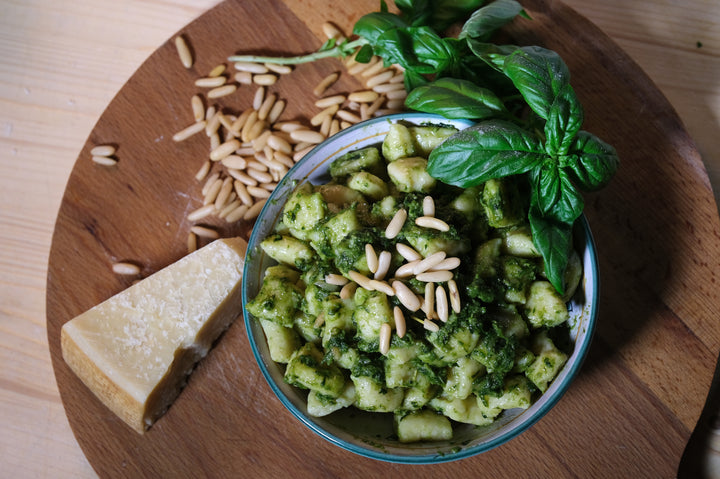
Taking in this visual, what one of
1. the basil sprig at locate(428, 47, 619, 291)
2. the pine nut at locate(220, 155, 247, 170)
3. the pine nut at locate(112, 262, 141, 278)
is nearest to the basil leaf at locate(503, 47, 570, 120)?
the basil sprig at locate(428, 47, 619, 291)

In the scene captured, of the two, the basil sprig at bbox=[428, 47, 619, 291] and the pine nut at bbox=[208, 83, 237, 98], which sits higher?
the basil sprig at bbox=[428, 47, 619, 291]

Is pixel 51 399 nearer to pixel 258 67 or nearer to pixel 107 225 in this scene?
pixel 107 225

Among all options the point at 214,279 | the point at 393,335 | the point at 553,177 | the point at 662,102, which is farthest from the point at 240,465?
the point at 662,102

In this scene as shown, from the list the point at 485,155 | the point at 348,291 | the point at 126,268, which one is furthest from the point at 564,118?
the point at 126,268

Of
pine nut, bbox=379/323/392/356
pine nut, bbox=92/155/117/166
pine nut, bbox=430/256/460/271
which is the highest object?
pine nut, bbox=430/256/460/271

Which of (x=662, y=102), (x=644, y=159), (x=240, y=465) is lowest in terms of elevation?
(x=240, y=465)

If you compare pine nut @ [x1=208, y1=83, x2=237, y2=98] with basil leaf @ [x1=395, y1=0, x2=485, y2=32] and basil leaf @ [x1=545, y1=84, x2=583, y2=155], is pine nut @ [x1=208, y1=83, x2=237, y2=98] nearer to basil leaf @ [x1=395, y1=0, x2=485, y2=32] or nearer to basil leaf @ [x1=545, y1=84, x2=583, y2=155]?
basil leaf @ [x1=395, y1=0, x2=485, y2=32]
